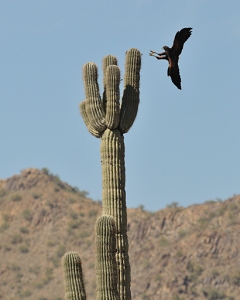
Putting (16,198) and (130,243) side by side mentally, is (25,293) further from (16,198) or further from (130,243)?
(16,198)

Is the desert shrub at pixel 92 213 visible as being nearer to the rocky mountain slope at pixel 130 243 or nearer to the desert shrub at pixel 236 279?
the rocky mountain slope at pixel 130 243

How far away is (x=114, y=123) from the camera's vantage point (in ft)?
53.7

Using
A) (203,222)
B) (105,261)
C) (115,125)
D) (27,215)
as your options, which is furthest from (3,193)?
(105,261)

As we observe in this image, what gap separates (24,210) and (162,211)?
476 inches

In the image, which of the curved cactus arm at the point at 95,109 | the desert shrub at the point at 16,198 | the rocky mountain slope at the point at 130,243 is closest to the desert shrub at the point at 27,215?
the rocky mountain slope at the point at 130,243

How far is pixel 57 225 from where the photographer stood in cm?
8538

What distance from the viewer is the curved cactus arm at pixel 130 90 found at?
54.3 ft

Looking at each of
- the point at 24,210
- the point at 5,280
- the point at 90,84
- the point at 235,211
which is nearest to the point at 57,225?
the point at 24,210

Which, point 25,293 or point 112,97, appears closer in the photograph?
point 112,97

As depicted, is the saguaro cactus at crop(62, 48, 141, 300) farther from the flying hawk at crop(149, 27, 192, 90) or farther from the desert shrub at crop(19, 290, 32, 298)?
the desert shrub at crop(19, 290, 32, 298)

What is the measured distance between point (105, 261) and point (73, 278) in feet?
1.76

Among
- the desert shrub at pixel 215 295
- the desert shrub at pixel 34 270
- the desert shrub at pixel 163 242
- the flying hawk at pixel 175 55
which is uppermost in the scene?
the desert shrub at pixel 163 242

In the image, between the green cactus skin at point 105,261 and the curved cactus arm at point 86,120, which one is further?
the curved cactus arm at point 86,120

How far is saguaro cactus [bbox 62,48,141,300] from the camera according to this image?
15516 mm
